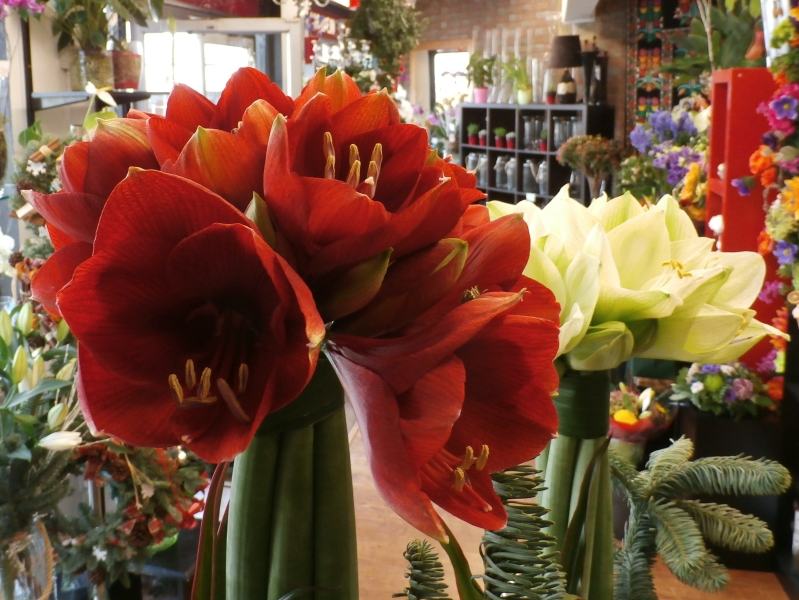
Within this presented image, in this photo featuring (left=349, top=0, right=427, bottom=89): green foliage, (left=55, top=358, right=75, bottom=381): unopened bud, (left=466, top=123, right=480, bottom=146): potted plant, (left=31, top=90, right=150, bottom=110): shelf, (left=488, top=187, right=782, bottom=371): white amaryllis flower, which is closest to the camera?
(left=488, top=187, right=782, bottom=371): white amaryllis flower

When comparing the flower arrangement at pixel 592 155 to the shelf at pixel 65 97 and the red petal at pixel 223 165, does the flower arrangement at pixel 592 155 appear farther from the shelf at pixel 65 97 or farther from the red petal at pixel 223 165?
the red petal at pixel 223 165

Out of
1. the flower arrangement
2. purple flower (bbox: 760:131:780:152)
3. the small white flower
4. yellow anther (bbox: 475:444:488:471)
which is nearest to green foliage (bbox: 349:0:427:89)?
the flower arrangement

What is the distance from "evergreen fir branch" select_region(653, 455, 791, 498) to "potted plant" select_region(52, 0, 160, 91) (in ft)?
6.81

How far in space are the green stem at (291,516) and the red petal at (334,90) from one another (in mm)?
162

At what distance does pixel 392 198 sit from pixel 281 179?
0.07m

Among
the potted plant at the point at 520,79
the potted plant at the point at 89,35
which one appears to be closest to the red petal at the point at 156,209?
the potted plant at the point at 89,35

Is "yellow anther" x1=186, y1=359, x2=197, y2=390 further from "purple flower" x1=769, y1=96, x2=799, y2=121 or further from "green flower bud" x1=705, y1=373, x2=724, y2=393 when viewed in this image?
"green flower bud" x1=705, y1=373, x2=724, y2=393

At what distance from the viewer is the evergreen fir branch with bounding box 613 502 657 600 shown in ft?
2.07

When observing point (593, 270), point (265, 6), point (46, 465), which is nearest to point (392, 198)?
point (593, 270)

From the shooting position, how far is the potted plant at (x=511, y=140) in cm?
786

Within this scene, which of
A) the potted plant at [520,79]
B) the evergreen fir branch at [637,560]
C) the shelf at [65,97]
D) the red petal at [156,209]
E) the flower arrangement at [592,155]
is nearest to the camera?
the red petal at [156,209]

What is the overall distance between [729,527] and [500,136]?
757 centimetres

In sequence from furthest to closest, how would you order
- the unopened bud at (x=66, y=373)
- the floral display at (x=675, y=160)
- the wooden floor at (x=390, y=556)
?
the floral display at (x=675, y=160)
the wooden floor at (x=390, y=556)
the unopened bud at (x=66, y=373)

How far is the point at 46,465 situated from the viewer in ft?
3.33
